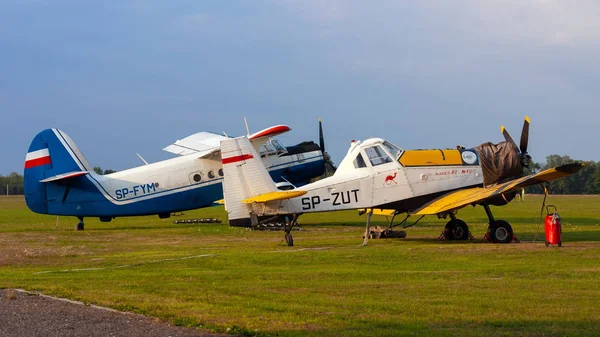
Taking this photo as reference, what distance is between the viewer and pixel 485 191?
17.7 m

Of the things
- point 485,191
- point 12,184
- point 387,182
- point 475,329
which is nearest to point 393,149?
point 387,182

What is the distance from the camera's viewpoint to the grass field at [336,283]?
802 centimetres

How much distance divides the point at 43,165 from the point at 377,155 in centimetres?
1213

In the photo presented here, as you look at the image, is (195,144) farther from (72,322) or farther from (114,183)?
(72,322)

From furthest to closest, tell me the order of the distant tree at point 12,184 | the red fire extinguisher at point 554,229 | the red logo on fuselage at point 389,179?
the distant tree at point 12,184
the red logo on fuselage at point 389,179
the red fire extinguisher at point 554,229

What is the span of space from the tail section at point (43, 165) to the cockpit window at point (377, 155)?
1117 cm

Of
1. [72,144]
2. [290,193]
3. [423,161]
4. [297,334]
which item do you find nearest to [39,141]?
[72,144]

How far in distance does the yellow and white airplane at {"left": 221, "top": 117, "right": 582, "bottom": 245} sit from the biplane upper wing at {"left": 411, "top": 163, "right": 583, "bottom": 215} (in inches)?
1.4

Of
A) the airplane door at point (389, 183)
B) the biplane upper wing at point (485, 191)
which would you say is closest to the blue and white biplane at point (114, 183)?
the airplane door at point (389, 183)

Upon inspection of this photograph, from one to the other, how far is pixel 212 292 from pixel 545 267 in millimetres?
5332

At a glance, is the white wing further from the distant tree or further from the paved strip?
the distant tree

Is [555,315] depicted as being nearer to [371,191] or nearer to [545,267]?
[545,267]

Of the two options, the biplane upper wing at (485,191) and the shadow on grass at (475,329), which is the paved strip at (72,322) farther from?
the biplane upper wing at (485,191)

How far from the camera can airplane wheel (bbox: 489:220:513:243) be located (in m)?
17.5
